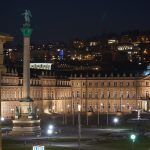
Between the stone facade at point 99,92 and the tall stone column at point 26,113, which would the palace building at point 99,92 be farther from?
the tall stone column at point 26,113

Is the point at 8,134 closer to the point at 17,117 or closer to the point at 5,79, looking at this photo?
the point at 17,117

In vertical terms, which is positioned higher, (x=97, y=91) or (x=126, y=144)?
(x=97, y=91)

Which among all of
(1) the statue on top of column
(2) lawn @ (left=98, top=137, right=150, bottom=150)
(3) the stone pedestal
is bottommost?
(2) lawn @ (left=98, top=137, right=150, bottom=150)

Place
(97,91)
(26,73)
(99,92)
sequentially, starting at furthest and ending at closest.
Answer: (99,92) < (97,91) < (26,73)

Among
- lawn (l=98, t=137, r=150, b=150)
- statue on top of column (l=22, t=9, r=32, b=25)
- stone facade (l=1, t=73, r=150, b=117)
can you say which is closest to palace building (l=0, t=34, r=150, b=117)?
stone facade (l=1, t=73, r=150, b=117)

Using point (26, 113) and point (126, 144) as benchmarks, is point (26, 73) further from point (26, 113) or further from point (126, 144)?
point (126, 144)

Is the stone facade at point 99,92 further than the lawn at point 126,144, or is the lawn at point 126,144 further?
the stone facade at point 99,92

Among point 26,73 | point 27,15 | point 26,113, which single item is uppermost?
point 27,15

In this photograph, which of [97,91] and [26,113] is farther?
[97,91]

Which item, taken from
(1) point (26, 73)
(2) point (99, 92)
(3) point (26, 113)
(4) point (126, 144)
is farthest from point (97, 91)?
(4) point (126, 144)

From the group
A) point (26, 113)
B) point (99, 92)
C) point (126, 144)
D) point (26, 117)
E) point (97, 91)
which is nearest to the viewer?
point (126, 144)

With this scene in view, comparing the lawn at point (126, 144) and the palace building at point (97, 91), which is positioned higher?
the palace building at point (97, 91)

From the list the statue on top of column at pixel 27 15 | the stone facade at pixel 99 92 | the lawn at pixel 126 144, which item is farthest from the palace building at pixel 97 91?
the lawn at pixel 126 144

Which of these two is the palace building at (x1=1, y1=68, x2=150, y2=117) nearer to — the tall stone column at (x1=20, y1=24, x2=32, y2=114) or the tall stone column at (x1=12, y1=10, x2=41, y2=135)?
the tall stone column at (x1=20, y1=24, x2=32, y2=114)
